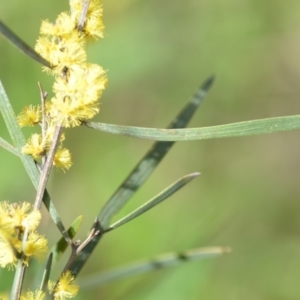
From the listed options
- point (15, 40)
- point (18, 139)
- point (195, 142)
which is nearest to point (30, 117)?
point (18, 139)

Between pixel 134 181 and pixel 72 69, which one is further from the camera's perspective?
pixel 134 181

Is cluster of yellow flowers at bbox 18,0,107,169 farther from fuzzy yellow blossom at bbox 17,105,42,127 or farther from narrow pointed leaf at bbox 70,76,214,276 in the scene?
narrow pointed leaf at bbox 70,76,214,276

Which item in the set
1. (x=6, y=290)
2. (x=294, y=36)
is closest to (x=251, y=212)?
(x=294, y=36)

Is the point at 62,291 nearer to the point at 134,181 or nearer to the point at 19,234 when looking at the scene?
the point at 19,234

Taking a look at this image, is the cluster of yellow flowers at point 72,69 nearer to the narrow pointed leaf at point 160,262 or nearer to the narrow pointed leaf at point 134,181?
the narrow pointed leaf at point 134,181

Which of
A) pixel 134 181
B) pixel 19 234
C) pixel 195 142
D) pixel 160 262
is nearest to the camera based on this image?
pixel 19 234

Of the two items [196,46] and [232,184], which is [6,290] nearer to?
[232,184]

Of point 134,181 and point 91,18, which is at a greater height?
point 91,18

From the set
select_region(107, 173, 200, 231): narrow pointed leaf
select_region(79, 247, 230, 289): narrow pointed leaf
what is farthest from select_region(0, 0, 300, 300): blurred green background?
select_region(107, 173, 200, 231): narrow pointed leaf
